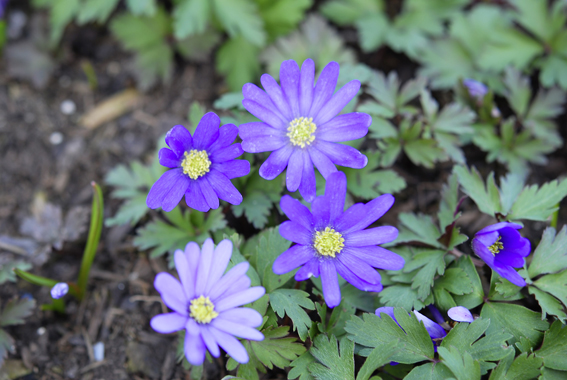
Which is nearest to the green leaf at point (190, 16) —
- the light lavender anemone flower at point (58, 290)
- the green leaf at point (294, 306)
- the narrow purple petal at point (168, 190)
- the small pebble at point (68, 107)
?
the small pebble at point (68, 107)

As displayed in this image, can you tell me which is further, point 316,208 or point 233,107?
point 233,107

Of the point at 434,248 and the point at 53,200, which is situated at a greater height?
the point at 434,248

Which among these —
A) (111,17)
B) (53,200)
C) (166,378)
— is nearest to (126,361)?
(166,378)

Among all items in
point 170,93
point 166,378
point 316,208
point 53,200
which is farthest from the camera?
point 170,93

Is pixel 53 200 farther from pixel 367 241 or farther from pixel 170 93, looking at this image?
pixel 367 241

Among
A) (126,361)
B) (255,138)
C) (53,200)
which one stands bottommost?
(126,361)

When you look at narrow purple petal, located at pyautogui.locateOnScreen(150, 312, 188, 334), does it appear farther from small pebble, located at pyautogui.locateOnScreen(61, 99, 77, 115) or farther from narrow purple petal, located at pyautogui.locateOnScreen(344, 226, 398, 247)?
small pebble, located at pyautogui.locateOnScreen(61, 99, 77, 115)
